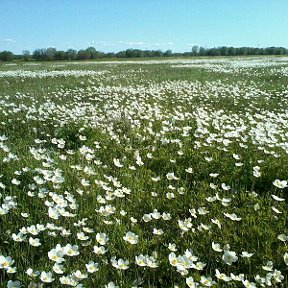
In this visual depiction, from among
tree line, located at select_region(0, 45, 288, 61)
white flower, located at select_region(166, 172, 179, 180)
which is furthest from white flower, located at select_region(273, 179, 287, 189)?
tree line, located at select_region(0, 45, 288, 61)

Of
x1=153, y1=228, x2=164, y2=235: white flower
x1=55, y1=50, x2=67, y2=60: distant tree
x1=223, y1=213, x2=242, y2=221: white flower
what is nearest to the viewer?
x1=153, y1=228, x2=164, y2=235: white flower

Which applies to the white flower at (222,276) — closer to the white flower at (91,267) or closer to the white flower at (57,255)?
the white flower at (91,267)

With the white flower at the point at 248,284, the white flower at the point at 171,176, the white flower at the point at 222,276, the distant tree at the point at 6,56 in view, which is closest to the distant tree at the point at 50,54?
the distant tree at the point at 6,56

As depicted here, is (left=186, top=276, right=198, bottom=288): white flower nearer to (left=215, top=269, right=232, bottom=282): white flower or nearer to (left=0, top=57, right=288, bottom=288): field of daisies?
(left=0, top=57, right=288, bottom=288): field of daisies

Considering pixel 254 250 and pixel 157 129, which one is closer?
pixel 254 250

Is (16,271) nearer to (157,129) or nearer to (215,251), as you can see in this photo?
(215,251)

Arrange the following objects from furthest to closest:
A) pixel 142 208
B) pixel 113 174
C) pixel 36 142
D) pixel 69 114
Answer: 1. pixel 69 114
2. pixel 36 142
3. pixel 113 174
4. pixel 142 208

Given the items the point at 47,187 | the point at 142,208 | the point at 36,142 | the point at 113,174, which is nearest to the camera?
the point at 142,208

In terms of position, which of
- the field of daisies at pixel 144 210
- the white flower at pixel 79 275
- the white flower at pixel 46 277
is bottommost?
the field of daisies at pixel 144 210

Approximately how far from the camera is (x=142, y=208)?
4.27 metres

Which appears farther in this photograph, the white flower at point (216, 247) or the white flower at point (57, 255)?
the white flower at point (216, 247)

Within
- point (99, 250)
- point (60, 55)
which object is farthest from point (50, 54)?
point (99, 250)

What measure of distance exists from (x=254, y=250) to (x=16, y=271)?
2.07m

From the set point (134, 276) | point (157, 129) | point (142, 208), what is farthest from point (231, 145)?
point (134, 276)
